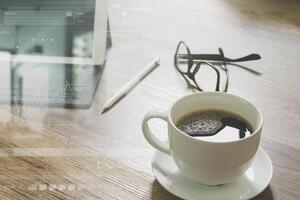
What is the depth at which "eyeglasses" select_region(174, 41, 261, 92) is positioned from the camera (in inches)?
31.6

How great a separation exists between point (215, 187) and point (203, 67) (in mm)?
310

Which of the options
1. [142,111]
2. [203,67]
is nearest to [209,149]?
[142,111]

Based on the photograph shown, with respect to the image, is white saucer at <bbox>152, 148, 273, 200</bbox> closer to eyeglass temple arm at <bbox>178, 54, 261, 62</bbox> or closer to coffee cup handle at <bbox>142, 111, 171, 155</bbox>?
coffee cup handle at <bbox>142, 111, 171, 155</bbox>

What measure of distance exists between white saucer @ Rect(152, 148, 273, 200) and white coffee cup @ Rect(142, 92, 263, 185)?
0.01 meters

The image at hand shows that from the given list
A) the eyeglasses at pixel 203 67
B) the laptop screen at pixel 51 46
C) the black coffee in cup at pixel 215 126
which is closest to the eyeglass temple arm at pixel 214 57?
the eyeglasses at pixel 203 67

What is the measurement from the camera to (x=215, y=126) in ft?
1.97

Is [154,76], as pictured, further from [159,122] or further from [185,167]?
[185,167]

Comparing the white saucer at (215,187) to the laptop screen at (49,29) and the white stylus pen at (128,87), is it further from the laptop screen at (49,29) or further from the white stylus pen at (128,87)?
the laptop screen at (49,29)

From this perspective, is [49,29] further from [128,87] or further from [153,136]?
[153,136]

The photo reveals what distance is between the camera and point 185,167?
1.85 feet

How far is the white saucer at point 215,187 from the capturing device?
0.57 meters

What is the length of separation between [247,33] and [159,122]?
0.35 meters

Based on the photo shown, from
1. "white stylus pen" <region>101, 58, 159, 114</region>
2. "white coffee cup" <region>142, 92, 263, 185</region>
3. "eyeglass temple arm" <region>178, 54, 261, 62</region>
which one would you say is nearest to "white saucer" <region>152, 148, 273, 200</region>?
"white coffee cup" <region>142, 92, 263, 185</region>

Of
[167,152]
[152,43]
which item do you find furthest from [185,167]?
[152,43]
